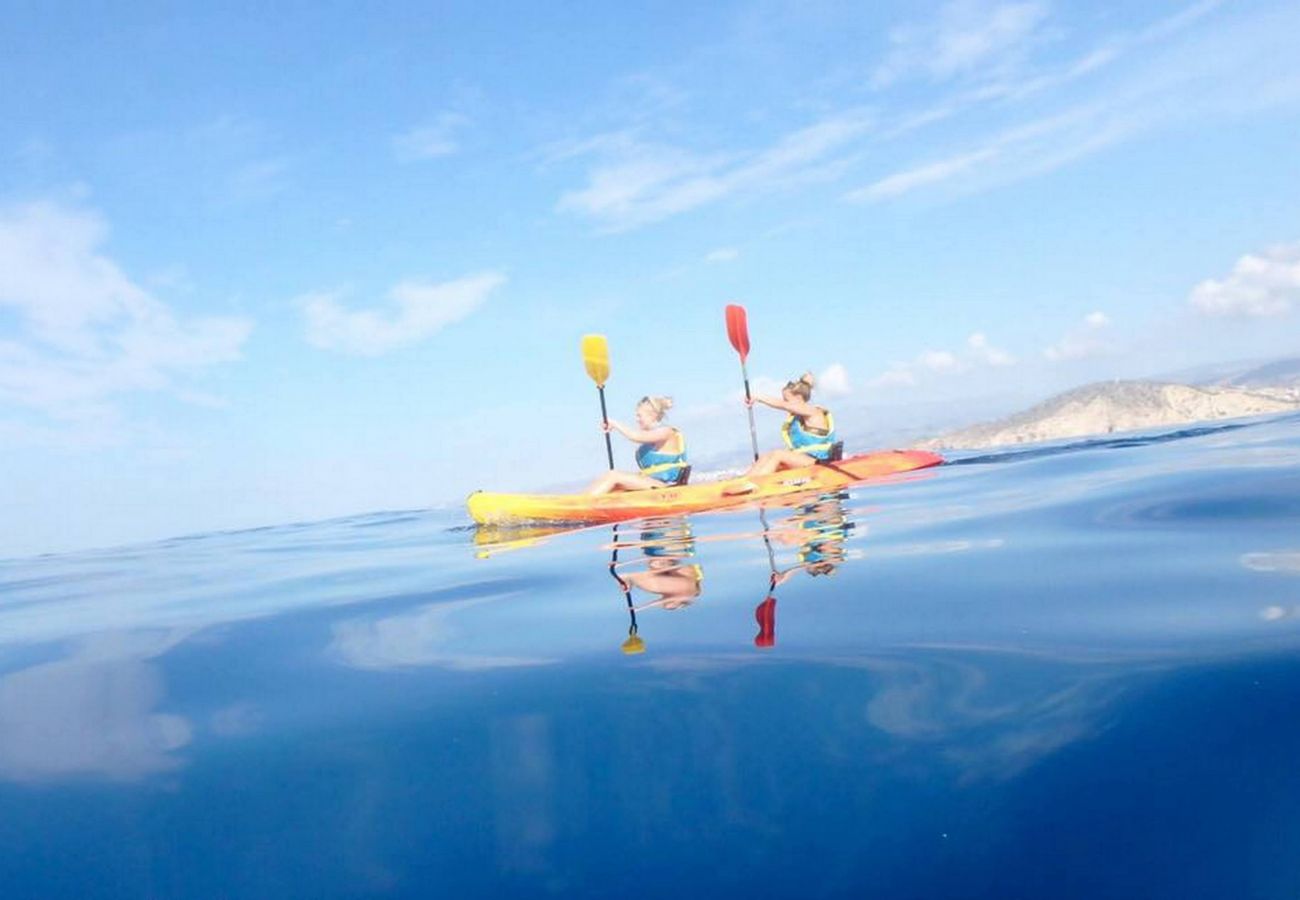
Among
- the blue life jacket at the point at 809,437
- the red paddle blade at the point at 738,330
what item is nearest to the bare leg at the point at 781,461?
the blue life jacket at the point at 809,437

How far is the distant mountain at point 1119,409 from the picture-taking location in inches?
1486

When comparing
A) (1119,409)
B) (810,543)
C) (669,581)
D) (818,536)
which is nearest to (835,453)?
(818,536)

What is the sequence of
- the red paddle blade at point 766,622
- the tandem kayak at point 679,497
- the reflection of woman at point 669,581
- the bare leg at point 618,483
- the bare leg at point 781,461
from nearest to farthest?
1. the red paddle blade at point 766,622
2. the reflection of woman at point 669,581
3. the tandem kayak at point 679,497
4. the bare leg at point 618,483
5. the bare leg at point 781,461

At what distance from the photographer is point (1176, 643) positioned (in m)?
2.75

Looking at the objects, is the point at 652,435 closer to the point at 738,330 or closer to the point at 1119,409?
the point at 738,330

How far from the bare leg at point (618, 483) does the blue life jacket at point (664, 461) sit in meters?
0.38

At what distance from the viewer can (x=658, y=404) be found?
13.8m

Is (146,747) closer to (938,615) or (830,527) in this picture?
(938,615)

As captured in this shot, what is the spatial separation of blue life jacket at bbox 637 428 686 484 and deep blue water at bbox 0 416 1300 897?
837cm

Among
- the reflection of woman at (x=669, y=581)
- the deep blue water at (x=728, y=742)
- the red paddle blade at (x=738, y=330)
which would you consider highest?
Answer: the red paddle blade at (x=738, y=330)

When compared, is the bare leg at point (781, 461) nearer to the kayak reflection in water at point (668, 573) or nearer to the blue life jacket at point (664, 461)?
the blue life jacket at point (664, 461)

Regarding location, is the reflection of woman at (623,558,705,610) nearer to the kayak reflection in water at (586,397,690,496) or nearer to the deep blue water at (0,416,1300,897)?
the deep blue water at (0,416,1300,897)

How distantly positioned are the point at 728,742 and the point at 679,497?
9.80 m

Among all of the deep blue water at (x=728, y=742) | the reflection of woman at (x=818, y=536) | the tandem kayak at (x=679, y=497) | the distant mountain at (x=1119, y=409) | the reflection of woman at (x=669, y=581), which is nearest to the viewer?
the deep blue water at (x=728, y=742)
